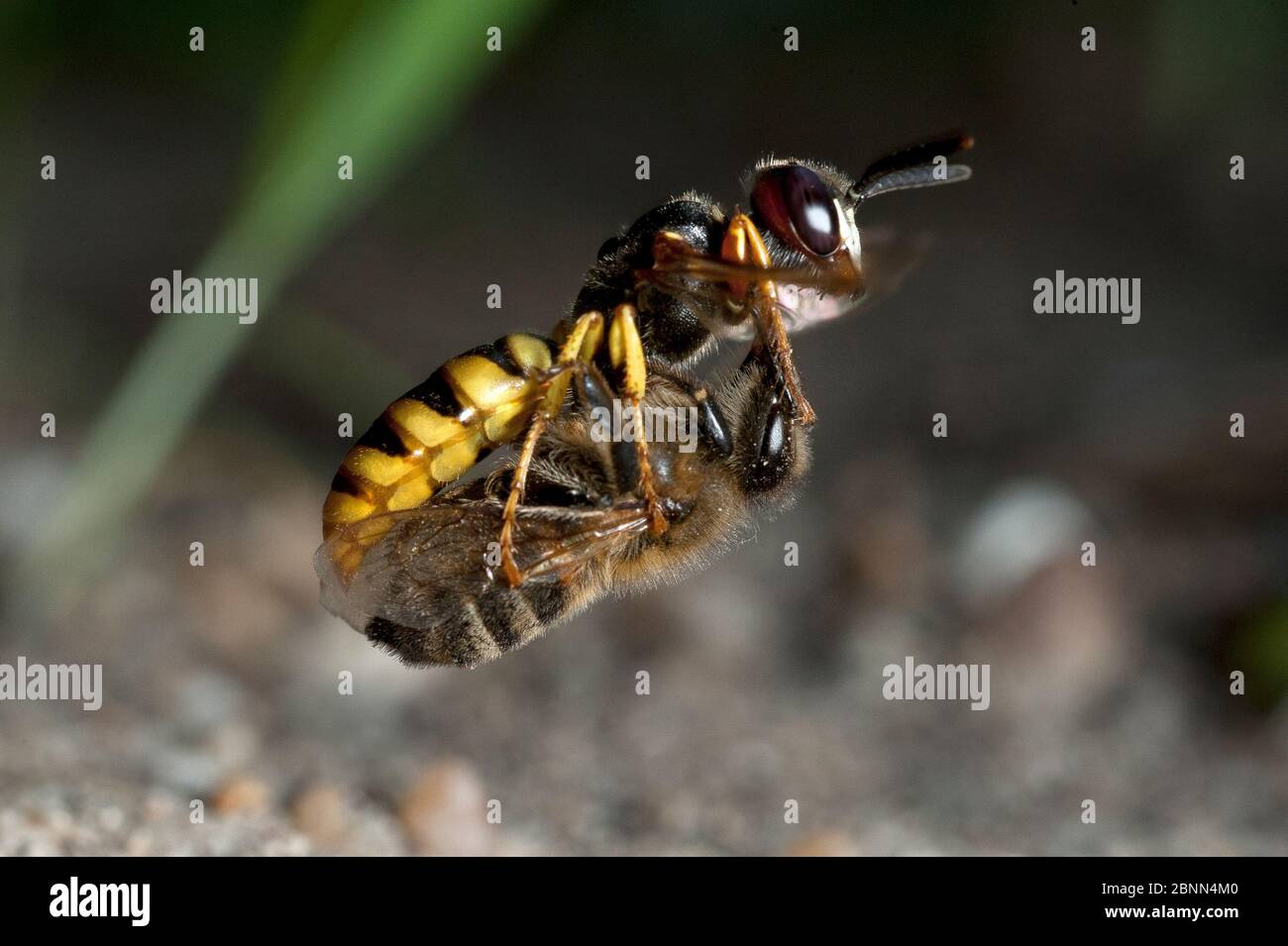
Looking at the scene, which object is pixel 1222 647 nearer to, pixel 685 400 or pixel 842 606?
pixel 842 606

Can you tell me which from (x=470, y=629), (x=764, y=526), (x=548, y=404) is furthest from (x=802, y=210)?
(x=764, y=526)

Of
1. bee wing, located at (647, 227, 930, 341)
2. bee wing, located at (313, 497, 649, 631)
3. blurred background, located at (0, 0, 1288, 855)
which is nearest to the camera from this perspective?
bee wing, located at (313, 497, 649, 631)

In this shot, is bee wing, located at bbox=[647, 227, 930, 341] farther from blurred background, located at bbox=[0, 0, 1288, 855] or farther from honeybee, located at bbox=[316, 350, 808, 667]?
blurred background, located at bbox=[0, 0, 1288, 855]

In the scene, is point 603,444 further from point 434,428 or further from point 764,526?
point 764,526

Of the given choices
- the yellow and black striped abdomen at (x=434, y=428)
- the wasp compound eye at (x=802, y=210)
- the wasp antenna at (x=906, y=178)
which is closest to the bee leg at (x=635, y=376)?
the yellow and black striped abdomen at (x=434, y=428)

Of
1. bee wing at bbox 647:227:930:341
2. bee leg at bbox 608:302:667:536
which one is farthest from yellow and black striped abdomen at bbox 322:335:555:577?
bee wing at bbox 647:227:930:341
